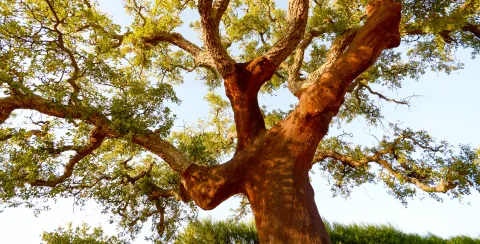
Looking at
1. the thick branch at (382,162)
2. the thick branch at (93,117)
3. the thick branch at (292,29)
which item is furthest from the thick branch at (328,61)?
the thick branch at (93,117)

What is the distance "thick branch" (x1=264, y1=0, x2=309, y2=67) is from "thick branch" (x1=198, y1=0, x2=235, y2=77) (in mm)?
939

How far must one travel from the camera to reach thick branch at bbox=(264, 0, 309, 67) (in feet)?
19.5

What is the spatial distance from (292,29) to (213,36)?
5.41 ft

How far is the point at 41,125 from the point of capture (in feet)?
21.3

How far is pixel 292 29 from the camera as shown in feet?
19.9

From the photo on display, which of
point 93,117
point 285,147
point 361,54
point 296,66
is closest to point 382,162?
point 296,66

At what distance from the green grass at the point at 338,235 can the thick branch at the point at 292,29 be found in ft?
24.6

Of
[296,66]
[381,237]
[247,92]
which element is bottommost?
[381,237]

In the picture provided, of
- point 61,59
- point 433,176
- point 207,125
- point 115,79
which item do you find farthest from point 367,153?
point 61,59

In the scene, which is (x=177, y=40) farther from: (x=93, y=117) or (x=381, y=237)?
(x=381, y=237)

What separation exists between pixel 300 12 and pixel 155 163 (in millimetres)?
6193

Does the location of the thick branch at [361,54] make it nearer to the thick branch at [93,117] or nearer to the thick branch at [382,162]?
the thick branch at [93,117]

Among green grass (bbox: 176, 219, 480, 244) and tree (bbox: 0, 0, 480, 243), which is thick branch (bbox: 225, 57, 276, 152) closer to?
tree (bbox: 0, 0, 480, 243)

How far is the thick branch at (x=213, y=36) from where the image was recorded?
564cm
